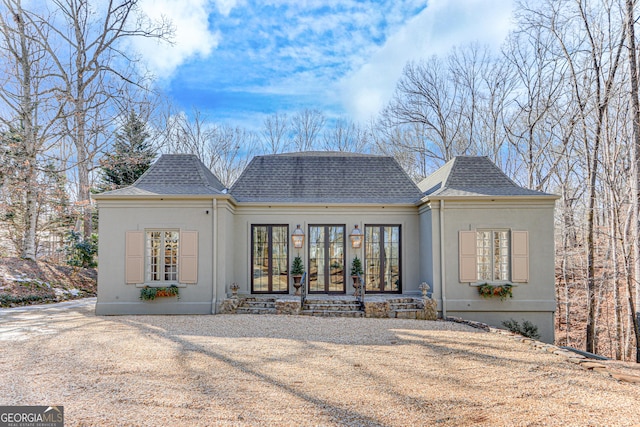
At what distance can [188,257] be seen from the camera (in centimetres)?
979

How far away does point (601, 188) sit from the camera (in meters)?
14.1

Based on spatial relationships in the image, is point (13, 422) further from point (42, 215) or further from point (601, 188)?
point (42, 215)

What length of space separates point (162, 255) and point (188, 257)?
745 millimetres

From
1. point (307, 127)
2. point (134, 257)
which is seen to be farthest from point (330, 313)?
point (307, 127)

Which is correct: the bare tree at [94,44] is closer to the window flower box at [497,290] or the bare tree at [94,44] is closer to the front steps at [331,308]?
the front steps at [331,308]

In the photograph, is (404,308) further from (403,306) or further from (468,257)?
(468,257)

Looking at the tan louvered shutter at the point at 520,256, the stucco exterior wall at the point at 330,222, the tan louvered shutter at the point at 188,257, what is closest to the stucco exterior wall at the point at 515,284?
the tan louvered shutter at the point at 520,256

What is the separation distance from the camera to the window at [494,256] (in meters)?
9.70

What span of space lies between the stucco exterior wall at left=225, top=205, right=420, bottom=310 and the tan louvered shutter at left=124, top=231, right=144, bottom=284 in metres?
2.51

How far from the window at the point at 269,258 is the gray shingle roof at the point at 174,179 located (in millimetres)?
1852

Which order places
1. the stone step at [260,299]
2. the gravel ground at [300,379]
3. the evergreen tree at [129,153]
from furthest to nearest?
the evergreen tree at [129,153] < the stone step at [260,299] < the gravel ground at [300,379]

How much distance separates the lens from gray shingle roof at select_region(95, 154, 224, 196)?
10.00 metres

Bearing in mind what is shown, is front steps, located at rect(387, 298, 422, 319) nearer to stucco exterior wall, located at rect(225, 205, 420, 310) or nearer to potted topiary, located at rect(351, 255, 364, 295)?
stucco exterior wall, located at rect(225, 205, 420, 310)

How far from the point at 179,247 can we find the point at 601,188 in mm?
15061
